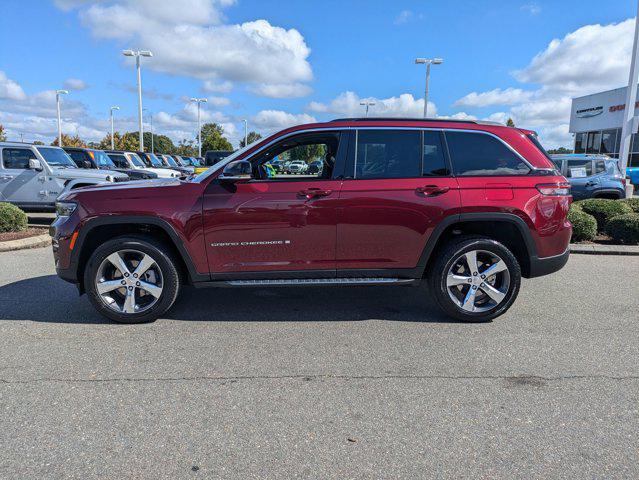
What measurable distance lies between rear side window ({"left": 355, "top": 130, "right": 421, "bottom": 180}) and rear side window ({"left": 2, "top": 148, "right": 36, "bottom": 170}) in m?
9.92

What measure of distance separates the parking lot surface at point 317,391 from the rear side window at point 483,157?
148 cm

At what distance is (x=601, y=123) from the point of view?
1524 inches

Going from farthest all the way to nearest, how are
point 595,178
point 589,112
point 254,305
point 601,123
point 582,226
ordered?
point 589,112 → point 601,123 → point 595,178 → point 582,226 → point 254,305

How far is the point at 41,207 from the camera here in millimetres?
11070

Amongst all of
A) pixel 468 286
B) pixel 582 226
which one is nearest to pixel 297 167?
pixel 468 286

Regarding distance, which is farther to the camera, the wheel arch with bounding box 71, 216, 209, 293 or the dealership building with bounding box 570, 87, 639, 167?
the dealership building with bounding box 570, 87, 639, 167

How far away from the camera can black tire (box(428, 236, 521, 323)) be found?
4.44 m

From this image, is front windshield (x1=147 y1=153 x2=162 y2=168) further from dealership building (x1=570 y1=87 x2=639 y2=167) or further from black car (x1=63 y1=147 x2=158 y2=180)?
dealership building (x1=570 y1=87 x2=639 y2=167)

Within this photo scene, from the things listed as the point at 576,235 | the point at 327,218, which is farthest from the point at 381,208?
the point at 576,235

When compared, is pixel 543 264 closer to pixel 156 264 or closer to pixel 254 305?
pixel 254 305

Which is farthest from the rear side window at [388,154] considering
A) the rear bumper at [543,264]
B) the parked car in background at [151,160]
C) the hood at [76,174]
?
the parked car in background at [151,160]

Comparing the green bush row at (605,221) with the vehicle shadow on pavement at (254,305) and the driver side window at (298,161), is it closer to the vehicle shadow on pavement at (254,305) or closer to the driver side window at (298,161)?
the vehicle shadow on pavement at (254,305)

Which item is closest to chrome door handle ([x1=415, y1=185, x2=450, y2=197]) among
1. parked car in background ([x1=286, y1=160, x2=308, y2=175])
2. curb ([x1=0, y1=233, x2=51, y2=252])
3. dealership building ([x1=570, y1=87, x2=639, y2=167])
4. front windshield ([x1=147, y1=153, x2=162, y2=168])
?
parked car in background ([x1=286, y1=160, x2=308, y2=175])

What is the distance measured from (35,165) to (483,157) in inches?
399
